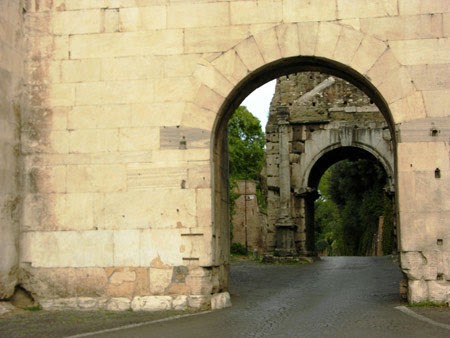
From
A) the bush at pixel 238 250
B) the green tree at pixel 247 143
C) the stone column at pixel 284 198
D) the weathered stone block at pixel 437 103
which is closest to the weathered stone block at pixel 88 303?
the weathered stone block at pixel 437 103

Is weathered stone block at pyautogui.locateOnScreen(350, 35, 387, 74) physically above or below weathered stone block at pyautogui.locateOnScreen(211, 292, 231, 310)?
above

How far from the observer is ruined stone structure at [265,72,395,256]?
2288 centimetres

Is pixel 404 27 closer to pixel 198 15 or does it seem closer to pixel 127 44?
pixel 198 15

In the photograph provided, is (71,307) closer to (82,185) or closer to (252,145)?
(82,185)

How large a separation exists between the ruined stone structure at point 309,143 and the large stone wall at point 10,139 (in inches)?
585

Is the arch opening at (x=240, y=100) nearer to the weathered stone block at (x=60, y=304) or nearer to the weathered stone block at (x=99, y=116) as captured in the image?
the weathered stone block at (x=99, y=116)

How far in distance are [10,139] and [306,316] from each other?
4736 millimetres

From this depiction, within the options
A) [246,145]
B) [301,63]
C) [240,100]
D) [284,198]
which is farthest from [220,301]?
[246,145]

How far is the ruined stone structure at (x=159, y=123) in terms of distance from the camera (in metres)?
8.25

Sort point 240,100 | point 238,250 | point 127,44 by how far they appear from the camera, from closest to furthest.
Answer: point 127,44 → point 240,100 → point 238,250

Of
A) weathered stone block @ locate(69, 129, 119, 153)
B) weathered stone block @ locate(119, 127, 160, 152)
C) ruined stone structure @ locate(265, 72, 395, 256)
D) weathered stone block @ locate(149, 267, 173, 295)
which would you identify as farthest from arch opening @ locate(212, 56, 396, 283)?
→ ruined stone structure @ locate(265, 72, 395, 256)

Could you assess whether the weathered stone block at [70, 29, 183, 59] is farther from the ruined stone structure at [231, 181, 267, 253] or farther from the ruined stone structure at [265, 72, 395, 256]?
the ruined stone structure at [231, 181, 267, 253]

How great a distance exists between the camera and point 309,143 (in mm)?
23516

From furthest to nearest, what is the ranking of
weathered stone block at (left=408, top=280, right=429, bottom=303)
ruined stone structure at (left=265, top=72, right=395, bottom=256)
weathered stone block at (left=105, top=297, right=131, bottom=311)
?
ruined stone structure at (left=265, top=72, right=395, bottom=256), weathered stone block at (left=105, top=297, right=131, bottom=311), weathered stone block at (left=408, top=280, right=429, bottom=303)
